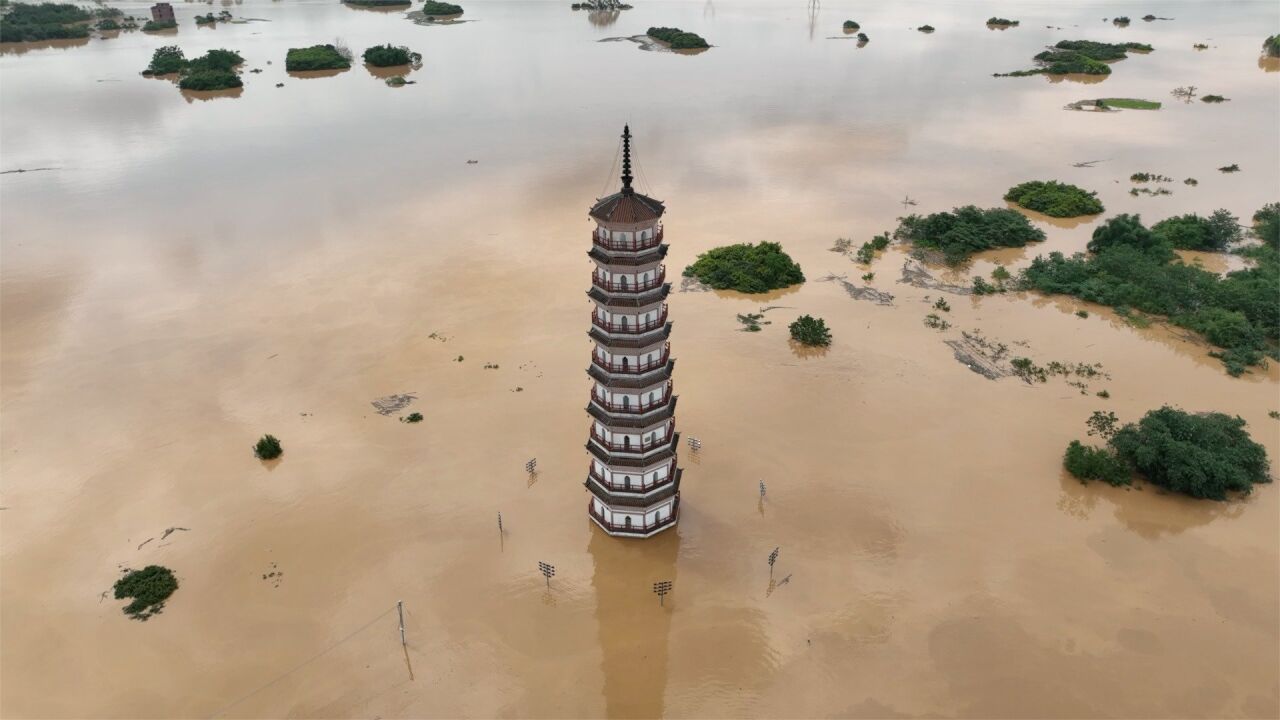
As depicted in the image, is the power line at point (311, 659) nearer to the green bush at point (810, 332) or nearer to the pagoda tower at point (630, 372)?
the pagoda tower at point (630, 372)

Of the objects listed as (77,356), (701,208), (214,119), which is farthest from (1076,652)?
(214,119)

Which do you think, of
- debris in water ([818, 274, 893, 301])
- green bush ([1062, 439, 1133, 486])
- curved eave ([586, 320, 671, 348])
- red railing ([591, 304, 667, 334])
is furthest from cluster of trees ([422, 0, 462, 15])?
green bush ([1062, 439, 1133, 486])

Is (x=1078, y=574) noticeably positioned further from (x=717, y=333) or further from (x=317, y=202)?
(x=317, y=202)

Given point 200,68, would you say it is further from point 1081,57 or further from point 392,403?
point 1081,57

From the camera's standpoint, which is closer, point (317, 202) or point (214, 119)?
point (317, 202)

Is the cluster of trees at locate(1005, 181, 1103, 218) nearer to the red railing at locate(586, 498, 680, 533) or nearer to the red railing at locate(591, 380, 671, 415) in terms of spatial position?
the red railing at locate(586, 498, 680, 533)

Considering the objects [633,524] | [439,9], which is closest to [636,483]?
[633,524]

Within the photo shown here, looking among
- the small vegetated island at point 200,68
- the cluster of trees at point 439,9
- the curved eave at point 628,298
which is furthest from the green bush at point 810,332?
the cluster of trees at point 439,9
